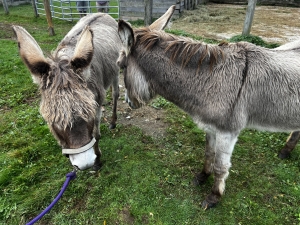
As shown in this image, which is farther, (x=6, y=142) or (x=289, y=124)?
(x=6, y=142)

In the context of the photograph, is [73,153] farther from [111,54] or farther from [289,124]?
[289,124]

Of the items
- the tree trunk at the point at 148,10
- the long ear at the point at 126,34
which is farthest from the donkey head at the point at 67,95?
the tree trunk at the point at 148,10

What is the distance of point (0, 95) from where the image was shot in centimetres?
481

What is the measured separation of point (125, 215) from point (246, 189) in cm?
170

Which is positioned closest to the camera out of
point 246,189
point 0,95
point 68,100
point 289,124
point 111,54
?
point 68,100

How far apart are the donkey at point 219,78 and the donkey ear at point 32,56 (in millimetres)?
770

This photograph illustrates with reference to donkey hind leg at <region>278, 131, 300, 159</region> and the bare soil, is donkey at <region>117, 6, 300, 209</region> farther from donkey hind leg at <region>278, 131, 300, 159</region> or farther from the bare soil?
the bare soil

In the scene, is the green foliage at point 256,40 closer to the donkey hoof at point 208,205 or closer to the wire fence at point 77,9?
the donkey hoof at point 208,205

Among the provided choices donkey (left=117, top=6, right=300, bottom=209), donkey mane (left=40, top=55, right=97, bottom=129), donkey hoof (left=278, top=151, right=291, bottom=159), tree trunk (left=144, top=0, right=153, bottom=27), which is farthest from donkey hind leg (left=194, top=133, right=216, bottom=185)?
tree trunk (left=144, top=0, right=153, bottom=27)

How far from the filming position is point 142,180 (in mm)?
3094

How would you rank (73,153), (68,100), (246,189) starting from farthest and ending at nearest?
(246,189) → (73,153) → (68,100)

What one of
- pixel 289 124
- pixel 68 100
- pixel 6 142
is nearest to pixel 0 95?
pixel 6 142

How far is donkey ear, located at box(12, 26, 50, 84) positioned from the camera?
189 cm

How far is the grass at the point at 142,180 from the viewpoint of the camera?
105 inches
